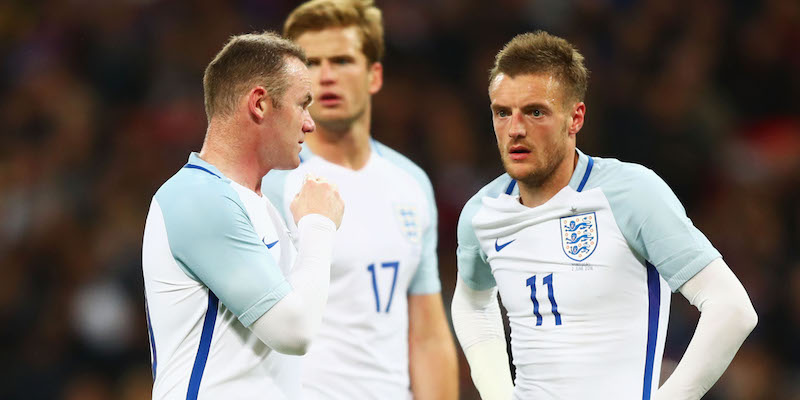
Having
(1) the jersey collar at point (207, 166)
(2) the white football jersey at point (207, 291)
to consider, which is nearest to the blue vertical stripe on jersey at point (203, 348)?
(2) the white football jersey at point (207, 291)

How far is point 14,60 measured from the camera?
31.0ft

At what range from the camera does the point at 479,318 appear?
400 centimetres

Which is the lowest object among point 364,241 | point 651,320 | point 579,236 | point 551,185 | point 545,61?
point 364,241

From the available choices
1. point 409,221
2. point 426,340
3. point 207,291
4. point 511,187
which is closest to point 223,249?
point 207,291

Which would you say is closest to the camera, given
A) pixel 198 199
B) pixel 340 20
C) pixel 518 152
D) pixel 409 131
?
pixel 198 199

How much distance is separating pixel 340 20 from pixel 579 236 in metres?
1.92

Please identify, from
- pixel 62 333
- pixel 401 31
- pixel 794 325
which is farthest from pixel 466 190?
pixel 62 333

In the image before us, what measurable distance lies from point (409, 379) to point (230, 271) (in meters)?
1.77

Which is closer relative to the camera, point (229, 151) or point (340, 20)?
point (229, 151)

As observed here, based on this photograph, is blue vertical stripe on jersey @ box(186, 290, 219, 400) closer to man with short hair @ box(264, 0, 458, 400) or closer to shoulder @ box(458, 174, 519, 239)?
shoulder @ box(458, 174, 519, 239)

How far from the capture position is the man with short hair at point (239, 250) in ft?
10.7

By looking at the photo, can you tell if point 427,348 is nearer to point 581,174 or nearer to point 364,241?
point 364,241

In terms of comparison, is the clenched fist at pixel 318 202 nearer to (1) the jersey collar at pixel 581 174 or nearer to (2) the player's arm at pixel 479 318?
(2) the player's arm at pixel 479 318

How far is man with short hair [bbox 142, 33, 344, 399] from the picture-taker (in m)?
3.25
